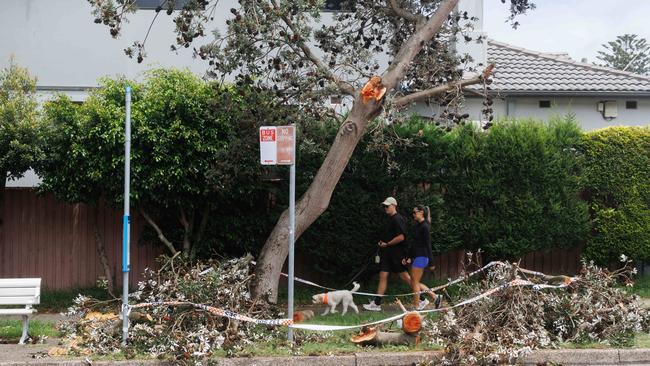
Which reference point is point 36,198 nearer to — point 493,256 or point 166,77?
point 166,77

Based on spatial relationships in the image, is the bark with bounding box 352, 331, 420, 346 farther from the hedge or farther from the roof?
the roof

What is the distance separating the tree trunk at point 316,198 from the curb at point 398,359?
2156mm

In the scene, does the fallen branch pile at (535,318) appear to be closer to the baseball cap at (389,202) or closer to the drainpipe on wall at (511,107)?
the baseball cap at (389,202)

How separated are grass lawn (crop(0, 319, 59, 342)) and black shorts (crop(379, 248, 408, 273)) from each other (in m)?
4.90

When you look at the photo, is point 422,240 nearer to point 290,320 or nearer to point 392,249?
point 392,249

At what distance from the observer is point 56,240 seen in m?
12.8

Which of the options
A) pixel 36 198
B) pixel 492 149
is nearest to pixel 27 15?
pixel 36 198

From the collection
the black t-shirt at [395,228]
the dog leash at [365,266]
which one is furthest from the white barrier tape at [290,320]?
the dog leash at [365,266]

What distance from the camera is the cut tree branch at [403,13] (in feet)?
37.2

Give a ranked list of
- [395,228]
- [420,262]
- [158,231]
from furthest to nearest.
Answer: [158,231], [395,228], [420,262]

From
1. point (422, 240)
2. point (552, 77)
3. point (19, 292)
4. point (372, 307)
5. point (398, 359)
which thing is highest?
point (552, 77)

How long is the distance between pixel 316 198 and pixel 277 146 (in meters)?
1.66

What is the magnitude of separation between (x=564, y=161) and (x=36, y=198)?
9.13 m

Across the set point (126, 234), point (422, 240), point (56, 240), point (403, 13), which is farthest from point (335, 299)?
point (56, 240)
